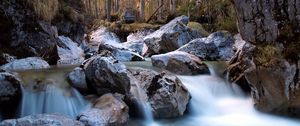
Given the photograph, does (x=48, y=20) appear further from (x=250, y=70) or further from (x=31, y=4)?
(x=250, y=70)

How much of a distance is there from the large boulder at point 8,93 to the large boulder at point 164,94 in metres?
2.39

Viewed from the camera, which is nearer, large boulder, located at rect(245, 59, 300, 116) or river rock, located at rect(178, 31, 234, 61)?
large boulder, located at rect(245, 59, 300, 116)

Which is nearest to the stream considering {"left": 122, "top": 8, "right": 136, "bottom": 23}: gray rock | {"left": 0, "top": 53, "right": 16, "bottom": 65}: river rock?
{"left": 0, "top": 53, "right": 16, "bottom": 65}: river rock

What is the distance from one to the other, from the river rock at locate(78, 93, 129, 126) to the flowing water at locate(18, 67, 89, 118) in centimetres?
45

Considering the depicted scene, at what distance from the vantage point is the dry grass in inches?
440

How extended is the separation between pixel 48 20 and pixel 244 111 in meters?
7.02

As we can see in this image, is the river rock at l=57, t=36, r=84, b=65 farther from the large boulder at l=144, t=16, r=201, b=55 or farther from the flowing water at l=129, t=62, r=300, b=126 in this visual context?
the flowing water at l=129, t=62, r=300, b=126

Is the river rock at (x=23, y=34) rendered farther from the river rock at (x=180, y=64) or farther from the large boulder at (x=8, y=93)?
the large boulder at (x=8, y=93)

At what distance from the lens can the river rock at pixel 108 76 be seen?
7055 mm

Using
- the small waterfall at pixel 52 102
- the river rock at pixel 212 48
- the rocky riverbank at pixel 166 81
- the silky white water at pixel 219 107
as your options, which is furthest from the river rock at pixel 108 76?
the river rock at pixel 212 48

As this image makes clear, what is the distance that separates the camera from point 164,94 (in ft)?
23.4

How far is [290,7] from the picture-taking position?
6.98 m

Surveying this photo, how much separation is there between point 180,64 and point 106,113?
371 centimetres

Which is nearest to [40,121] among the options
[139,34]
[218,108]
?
[218,108]
